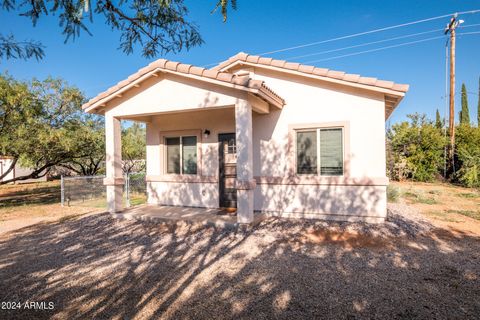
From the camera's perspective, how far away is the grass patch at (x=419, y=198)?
9.83 m

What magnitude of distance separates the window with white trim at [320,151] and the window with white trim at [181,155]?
10.8ft

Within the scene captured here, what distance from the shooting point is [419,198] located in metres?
10.4

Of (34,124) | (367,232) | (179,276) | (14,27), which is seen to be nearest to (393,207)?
(367,232)

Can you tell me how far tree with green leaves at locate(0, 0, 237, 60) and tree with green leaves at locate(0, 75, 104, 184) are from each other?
8187 mm

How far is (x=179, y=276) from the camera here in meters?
3.87

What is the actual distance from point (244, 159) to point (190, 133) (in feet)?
9.72

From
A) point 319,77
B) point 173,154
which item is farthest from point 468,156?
point 173,154

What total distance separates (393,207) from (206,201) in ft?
19.6

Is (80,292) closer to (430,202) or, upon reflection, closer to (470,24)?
(430,202)

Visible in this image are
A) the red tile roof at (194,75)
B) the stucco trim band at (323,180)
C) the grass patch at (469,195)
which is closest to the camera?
the red tile roof at (194,75)

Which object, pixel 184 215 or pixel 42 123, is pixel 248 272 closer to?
pixel 184 215

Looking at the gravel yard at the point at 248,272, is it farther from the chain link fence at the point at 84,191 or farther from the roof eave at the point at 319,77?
the chain link fence at the point at 84,191

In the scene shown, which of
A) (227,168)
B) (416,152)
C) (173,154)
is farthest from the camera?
(416,152)

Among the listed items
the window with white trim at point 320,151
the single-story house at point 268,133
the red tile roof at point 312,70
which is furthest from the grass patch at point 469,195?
the red tile roof at point 312,70
